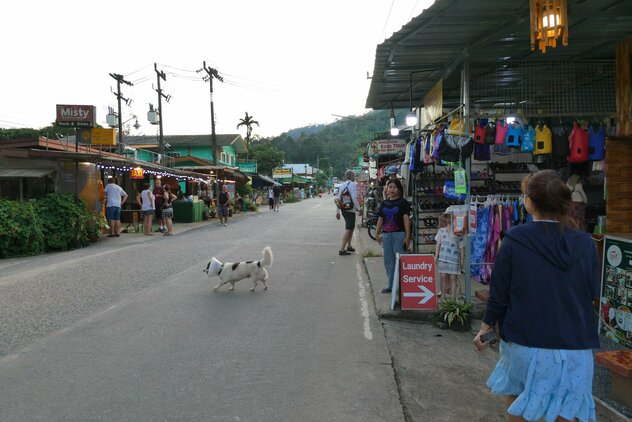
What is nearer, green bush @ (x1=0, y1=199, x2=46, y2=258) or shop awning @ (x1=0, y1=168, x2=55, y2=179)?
green bush @ (x1=0, y1=199, x2=46, y2=258)

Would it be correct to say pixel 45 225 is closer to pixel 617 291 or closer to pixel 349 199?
pixel 349 199

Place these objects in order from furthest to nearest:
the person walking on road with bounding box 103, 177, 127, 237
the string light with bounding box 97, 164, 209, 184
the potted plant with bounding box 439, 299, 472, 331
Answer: the string light with bounding box 97, 164, 209, 184
the person walking on road with bounding box 103, 177, 127, 237
the potted plant with bounding box 439, 299, 472, 331

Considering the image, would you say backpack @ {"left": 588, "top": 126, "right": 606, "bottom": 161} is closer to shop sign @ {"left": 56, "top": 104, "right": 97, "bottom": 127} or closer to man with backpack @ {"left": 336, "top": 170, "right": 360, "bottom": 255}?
man with backpack @ {"left": 336, "top": 170, "right": 360, "bottom": 255}

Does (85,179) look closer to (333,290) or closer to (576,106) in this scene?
(333,290)

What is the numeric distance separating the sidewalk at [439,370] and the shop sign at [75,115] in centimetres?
1644

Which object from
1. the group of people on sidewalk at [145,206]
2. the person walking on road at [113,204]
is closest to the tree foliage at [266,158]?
the group of people on sidewalk at [145,206]

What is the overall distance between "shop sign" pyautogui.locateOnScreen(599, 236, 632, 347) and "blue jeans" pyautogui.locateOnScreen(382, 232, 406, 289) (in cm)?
292

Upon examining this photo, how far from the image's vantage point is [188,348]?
5293mm

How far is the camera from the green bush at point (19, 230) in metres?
12.3

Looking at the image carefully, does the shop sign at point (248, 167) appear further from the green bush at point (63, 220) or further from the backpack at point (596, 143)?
the backpack at point (596, 143)

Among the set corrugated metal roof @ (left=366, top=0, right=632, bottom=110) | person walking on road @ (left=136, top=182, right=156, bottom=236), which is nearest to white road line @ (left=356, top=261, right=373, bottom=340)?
corrugated metal roof @ (left=366, top=0, right=632, bottom=110)

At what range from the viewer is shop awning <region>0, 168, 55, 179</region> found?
14133mm

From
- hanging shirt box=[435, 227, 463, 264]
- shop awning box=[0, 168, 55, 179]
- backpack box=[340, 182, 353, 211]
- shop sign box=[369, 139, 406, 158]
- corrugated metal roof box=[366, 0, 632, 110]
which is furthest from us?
shop sign box=[369, 139, 406, 158]

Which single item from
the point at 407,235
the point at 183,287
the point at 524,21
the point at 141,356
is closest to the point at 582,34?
the point at 524,21
